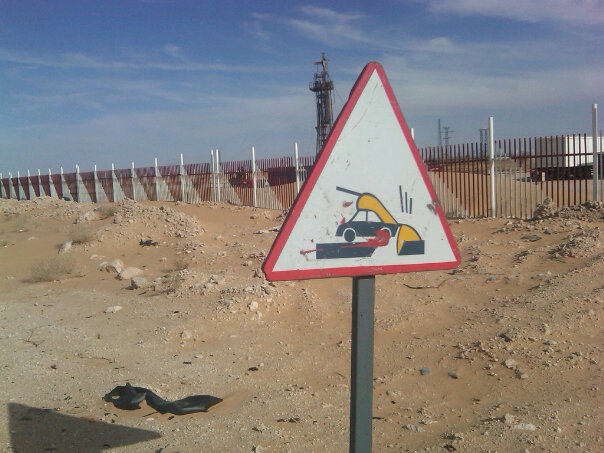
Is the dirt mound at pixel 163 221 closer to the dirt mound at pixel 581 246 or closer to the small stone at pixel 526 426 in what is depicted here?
the dirt mound at pixel 581 246

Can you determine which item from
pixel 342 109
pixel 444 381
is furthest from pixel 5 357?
pixel 342 109

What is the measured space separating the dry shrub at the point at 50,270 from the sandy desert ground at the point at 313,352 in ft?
0.08

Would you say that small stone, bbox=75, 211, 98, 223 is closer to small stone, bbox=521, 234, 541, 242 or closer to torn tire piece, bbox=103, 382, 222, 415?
small stone, bbox=521, 234, 541, 242

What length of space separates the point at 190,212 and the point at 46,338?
10825mm

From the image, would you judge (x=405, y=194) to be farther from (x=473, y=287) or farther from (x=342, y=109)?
(x=473, y=287)

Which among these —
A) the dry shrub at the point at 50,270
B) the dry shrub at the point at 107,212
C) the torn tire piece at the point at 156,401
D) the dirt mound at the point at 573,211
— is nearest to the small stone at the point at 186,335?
the torn tire piece at the point at 156,401

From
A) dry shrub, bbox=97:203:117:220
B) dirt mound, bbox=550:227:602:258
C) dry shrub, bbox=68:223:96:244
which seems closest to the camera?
dirt mound, bbox=550:227:602:258

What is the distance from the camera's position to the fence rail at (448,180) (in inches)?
434

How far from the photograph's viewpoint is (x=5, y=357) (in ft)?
19.5

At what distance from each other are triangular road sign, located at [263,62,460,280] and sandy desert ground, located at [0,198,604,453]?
75.1 inches

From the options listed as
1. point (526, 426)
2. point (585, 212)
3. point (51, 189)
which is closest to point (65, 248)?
point (585, 212)

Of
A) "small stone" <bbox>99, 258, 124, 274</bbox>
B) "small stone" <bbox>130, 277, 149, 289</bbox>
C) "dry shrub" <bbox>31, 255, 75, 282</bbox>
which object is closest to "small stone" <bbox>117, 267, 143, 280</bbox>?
"small stone" <bbox>99, 258, 124, 274</bbox>

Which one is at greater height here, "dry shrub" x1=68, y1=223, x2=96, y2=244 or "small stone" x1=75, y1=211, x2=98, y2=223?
"small stone" x1=75, y1=211, x2=98, y2=223

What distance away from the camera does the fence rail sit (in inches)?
434
